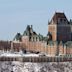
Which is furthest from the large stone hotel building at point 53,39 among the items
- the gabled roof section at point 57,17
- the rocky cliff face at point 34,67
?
the rocky cliff face at point 34,67

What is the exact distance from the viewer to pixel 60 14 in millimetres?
124812

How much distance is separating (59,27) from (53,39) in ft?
13.2

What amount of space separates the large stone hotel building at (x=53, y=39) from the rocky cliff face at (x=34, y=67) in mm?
23610

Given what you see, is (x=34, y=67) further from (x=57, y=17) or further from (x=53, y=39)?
(x=53, y=39)

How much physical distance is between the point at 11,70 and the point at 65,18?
49.8 metres

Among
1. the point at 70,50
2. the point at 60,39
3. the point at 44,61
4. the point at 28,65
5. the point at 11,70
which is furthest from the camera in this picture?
the point at 60,39

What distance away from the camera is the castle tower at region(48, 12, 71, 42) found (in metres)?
123

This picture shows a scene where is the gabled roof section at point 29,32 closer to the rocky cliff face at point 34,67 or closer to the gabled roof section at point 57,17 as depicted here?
the gabled roof section at point 57,17

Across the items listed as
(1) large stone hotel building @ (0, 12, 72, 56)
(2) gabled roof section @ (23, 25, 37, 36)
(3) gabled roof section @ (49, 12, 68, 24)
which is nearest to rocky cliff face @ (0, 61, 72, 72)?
(1) large stone hotel building @ (0, 12, 72, 56)

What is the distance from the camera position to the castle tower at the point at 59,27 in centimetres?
12325

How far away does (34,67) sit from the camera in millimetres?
78125

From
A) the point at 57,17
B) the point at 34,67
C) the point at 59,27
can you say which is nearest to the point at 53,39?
the point at 59,27

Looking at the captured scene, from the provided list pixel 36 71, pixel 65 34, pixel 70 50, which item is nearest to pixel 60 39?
pixel 65 34

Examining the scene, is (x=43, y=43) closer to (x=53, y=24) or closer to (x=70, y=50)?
(x=53, y=24)
